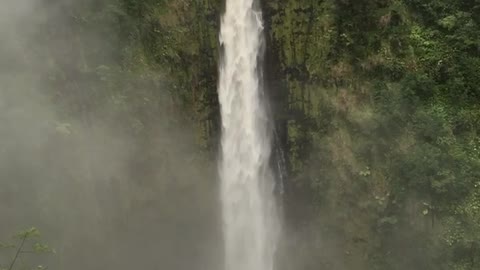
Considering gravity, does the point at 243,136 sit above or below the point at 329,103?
Result: below

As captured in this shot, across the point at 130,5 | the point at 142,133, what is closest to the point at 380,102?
the point at 142,133

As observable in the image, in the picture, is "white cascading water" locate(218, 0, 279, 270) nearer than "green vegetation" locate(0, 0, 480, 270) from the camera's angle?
No

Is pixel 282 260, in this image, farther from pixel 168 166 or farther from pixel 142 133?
pixel 142 133

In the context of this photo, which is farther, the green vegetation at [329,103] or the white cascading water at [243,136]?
the white cascading water at [243,136]

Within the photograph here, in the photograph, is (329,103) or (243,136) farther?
(243,136)
